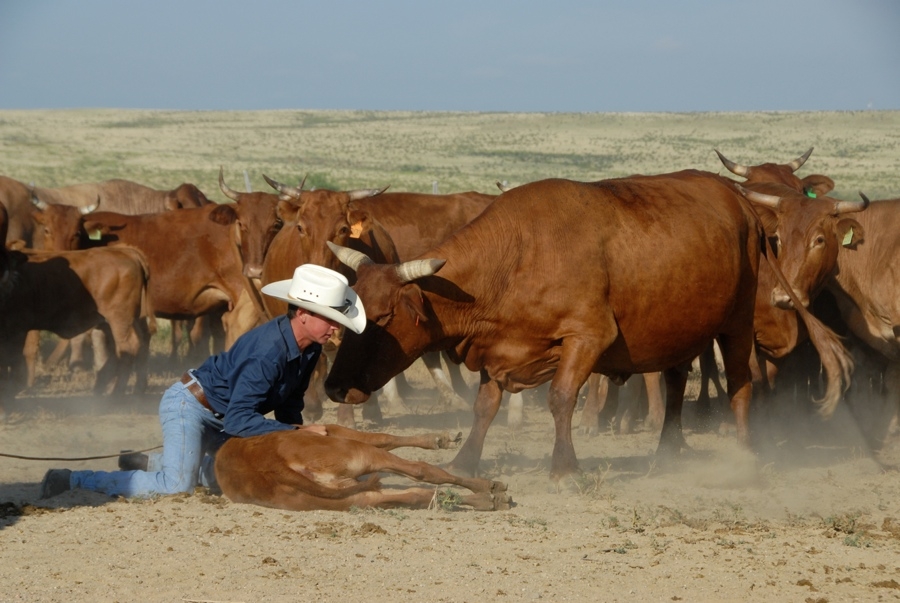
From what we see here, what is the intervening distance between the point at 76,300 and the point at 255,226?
1.97 m

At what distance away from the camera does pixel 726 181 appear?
9.34m

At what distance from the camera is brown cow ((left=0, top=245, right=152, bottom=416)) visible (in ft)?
39.9

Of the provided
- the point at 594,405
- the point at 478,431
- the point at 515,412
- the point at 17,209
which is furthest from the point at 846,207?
the point at 17,209

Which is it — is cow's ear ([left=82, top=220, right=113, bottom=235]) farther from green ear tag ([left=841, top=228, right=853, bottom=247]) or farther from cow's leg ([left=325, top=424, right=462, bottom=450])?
cow's leg ([left=325, top=424, right=462, bottom=450])

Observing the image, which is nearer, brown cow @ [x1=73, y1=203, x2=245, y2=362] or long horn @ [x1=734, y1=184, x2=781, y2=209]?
long horn @ [x1=734, y1=184, x2=781, y2=209]

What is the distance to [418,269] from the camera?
7.29m

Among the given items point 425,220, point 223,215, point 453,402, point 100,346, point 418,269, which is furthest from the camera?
point 100,346

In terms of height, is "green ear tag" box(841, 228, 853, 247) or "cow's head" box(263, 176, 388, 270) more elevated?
"green ear tag" box(841, 228, 853, 247)

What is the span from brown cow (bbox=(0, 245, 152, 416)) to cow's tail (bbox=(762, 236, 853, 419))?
658cm

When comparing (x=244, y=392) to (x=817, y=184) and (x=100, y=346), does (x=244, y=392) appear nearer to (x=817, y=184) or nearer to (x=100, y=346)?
(x=100, y=346)

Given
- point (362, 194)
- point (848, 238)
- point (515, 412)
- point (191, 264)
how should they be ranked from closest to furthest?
1. point (848, 238)
2. point (362, 194)
3. point (515, 412)
4. point (191, 264)

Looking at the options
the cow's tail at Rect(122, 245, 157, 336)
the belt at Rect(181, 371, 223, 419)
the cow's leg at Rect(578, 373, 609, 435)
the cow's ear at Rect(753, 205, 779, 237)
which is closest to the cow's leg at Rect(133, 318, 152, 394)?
the cow's tail at Rect(122, 245, 157, 336)

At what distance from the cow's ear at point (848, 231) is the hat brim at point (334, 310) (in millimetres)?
4617

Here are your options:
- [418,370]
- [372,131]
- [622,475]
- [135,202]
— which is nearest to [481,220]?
[622,475]
